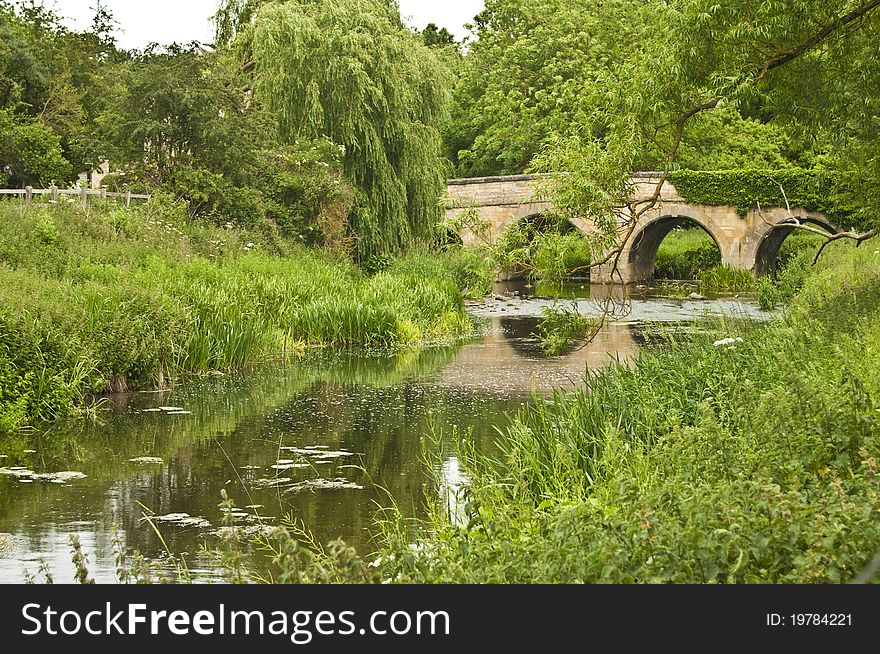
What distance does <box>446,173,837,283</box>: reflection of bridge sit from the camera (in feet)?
104

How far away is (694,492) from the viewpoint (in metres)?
4.55

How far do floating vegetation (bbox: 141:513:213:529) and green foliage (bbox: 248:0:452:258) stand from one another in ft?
49.5

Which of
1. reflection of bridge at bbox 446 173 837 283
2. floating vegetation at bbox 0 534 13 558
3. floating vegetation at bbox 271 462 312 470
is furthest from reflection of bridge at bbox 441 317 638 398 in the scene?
reflection of bridge at bbox 446 173 837 283

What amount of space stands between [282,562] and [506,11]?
39.4 m

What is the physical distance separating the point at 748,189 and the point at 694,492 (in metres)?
28.9

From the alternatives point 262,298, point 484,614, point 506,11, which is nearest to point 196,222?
point 262,298

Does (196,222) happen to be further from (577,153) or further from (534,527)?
(534,527)

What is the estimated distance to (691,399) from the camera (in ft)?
26.0

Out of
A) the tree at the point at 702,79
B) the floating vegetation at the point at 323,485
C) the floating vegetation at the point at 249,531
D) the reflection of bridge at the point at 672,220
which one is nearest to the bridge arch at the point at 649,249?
the reflection of bridge at the point at 672,220

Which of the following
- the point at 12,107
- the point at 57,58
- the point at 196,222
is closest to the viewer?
the point at 196,222

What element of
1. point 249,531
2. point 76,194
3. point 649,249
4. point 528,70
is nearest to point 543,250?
point 249,531

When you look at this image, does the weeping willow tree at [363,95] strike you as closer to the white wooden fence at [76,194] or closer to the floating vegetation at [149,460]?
the white wooden fence at [76,194]

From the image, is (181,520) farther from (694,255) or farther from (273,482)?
(694,255)

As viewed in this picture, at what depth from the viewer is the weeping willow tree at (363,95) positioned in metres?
21.7
